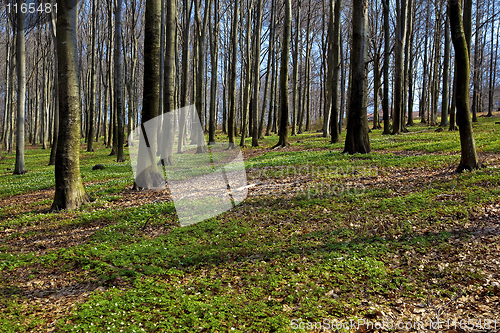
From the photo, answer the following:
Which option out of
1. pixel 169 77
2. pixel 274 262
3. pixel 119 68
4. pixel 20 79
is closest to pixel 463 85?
pixel 274 262

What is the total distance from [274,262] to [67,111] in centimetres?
645

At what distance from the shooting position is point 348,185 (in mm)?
8773

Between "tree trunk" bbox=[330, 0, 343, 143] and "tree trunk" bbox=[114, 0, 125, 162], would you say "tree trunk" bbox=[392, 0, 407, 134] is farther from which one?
"tree trunk" bbox=[114, 0, 125, 162]

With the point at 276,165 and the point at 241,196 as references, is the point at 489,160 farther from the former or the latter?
the point at 241,196

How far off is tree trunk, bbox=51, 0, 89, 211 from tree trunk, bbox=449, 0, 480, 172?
32.3 feet

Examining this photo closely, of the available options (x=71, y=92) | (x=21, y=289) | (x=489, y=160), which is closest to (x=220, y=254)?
(x=21, y=289)

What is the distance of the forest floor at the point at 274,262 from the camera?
3.61 metres

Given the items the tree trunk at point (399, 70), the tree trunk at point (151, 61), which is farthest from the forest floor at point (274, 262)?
the tree trunk at point (399, 70)

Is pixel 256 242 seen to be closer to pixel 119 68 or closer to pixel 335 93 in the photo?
pixel 335 93

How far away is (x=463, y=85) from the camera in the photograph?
8.37 meters

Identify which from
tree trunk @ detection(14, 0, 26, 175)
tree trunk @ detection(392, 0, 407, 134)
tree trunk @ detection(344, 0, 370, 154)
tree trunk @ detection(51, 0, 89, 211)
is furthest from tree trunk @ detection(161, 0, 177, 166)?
tree trunk @ detection(392, 0, 407, 134)

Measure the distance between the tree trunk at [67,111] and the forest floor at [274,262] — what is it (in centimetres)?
59

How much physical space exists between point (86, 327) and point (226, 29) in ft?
118

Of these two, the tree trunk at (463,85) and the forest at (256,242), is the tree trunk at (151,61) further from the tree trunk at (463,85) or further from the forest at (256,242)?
the tree trunk at (463,85)
